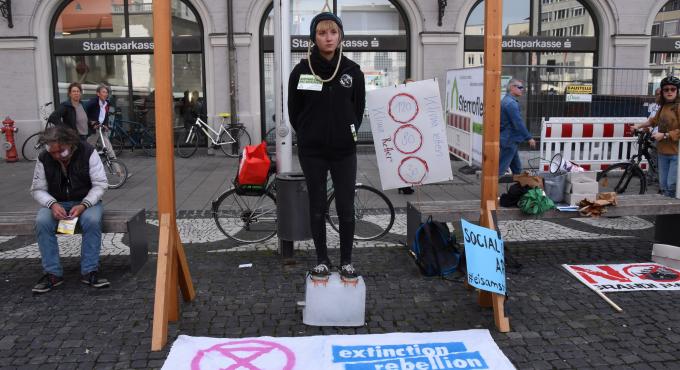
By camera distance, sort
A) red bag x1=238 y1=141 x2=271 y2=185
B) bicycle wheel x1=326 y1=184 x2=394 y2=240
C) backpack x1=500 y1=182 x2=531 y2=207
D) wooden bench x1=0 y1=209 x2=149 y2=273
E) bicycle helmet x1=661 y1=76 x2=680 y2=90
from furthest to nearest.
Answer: bicycle helmet x1=661 y1=76 x2=680 y2=90 < bicycle wheel x1=326 y1=184 x2=394 y2=240 < red bag x1=238 y1=141 x2=271 y2=185 < backpack x1=500 y1=182 x2=531 y2=207 < wooden bench x1=0 y1=209 x2=149 y2=273

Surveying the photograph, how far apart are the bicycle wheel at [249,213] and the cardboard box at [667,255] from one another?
362cm

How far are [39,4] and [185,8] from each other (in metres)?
3.26

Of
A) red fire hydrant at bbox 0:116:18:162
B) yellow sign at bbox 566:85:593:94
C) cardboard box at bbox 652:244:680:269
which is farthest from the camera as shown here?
red fire hydrant at bbox 0:116:18:162

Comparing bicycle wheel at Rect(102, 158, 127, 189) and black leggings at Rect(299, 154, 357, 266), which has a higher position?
black leggings at Rect(299, 154, 357, 266)

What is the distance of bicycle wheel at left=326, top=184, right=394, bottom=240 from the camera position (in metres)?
6.43

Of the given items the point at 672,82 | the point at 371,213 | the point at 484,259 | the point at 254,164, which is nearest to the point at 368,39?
the point at 672,82

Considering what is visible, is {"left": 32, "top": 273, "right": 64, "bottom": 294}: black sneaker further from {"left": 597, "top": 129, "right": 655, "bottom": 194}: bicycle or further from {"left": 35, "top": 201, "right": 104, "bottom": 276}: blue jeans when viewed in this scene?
{"left": 597, "top": 129, "right": 655, "bottom": 194}: bicycle

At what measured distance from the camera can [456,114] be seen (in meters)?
7.81

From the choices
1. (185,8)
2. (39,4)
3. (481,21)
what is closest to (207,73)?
(185,8)

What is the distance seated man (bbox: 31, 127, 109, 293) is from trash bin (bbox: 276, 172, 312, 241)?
1.52 meters

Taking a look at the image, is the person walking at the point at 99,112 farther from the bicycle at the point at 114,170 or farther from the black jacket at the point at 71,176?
the black jacket at the point at 71,176

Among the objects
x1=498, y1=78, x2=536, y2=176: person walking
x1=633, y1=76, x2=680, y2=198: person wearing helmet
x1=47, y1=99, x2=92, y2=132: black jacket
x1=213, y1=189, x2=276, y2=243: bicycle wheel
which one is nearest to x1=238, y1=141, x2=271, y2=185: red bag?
x1=213, y1=189, x2=276, y2=243: bicycle wheel

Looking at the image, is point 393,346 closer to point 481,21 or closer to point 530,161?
point 530,161

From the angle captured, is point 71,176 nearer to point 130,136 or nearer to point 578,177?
point 578,177
